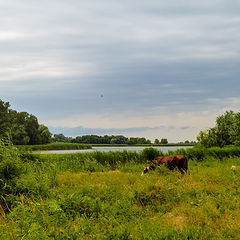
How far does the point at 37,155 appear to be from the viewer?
18.8 metres

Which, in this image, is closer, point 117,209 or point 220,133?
point 117,209

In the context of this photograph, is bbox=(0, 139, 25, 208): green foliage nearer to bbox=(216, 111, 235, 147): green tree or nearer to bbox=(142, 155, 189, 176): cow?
bbox=(142, 155, 189, 176): cow

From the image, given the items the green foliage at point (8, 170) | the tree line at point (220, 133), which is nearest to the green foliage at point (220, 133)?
the tree line at point (220, 133)

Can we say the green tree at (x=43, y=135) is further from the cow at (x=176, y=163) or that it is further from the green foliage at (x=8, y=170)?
the green foliage at (x=8, y=170)

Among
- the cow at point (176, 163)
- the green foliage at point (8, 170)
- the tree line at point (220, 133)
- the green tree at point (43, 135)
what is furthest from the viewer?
the green tree at point (43, 135)

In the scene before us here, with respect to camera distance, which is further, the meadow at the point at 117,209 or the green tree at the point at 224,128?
the green tree at the point at 224,128

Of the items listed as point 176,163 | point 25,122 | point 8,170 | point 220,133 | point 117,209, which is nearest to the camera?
point 117,209

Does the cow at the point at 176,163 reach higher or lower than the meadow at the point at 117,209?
higher

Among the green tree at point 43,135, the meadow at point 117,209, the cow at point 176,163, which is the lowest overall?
the meadow at point 117,209

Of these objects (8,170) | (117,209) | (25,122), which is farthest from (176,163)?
(25,122)

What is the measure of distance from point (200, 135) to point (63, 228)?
115 feet

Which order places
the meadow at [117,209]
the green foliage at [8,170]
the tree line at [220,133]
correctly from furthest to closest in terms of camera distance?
the tree line at [220,133] < the green foliage at [8,170] < the meadow at [117,209]

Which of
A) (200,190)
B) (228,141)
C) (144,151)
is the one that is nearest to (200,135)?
(228,141)

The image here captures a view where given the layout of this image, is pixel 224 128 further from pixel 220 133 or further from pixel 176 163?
pixel 176 163
